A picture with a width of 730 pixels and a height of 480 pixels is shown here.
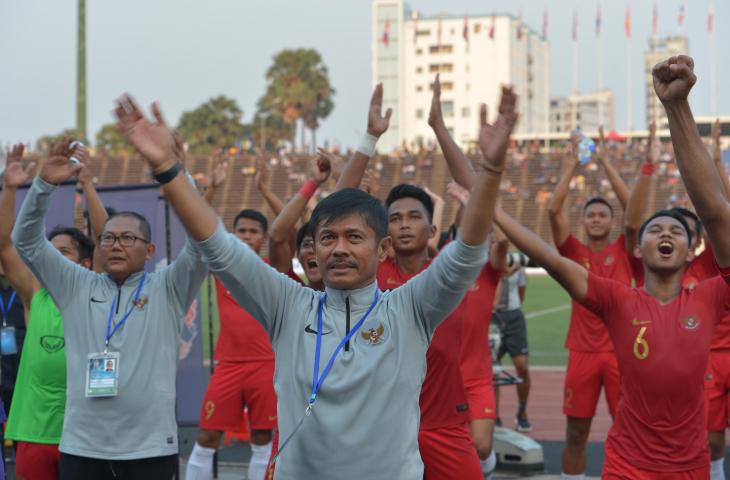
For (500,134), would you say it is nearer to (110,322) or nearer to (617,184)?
(110,322)

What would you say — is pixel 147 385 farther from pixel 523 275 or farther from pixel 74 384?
pixel 523 275

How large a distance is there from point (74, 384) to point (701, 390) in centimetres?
304

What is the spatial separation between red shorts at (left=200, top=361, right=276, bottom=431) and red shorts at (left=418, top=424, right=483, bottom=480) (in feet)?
7.74

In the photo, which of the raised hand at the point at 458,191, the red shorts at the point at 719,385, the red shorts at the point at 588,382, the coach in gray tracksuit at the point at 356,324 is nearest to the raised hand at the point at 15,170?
the raised hand at the point at 458,191

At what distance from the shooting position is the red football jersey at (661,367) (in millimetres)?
5184

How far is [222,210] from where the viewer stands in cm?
5250

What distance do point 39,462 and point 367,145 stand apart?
2.41m

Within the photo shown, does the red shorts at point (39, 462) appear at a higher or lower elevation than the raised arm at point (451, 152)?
lower

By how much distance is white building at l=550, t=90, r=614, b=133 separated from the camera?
134 m

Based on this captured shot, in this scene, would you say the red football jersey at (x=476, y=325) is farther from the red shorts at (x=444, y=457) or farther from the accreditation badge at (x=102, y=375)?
the accreditation badge at (x=102, y=375)

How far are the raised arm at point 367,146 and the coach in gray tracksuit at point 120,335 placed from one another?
0.84 metres

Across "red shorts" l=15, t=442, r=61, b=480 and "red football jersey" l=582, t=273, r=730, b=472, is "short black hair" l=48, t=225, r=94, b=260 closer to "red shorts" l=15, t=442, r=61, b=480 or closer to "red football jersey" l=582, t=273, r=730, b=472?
"red shorts" l=15, t=442, r=61, b=480

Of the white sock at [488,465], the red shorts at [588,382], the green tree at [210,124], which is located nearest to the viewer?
the white sock at [488,465]

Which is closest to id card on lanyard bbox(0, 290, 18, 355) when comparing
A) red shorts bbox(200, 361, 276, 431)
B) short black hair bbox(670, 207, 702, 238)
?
red shorts bbox(200, 361, 276, 431)
